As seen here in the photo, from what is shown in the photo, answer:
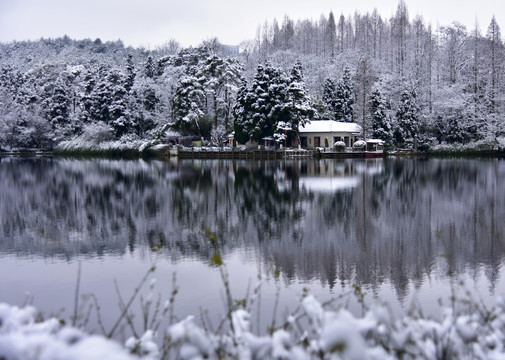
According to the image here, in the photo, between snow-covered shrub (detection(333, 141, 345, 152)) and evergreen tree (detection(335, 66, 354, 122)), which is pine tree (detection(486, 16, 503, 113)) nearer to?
evergreen tree (detection(335, 66, 354, 122))

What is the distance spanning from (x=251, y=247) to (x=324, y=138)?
48.3m

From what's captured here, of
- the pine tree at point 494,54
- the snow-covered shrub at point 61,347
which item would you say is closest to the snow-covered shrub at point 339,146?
the pine tree at point 494,54

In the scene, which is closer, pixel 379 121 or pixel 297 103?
pixel 297 103

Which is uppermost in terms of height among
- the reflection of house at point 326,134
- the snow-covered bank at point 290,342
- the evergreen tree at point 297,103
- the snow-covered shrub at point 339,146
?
the evergreen tree at point 297,103

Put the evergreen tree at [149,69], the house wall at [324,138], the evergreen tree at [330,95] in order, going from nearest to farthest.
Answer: the house wall at [324,138] → the evergreen tree at [330,95] → the evergreen tree at [149,69]

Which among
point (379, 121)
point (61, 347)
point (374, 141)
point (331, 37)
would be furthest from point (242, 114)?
point (331, 37)

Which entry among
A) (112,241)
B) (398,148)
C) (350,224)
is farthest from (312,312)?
(398,148)

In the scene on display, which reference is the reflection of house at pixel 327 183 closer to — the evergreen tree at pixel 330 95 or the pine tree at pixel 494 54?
the pine tree at pixel 494 54

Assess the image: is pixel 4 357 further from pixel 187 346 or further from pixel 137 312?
pixel 137 312

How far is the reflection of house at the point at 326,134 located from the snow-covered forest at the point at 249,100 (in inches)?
60.2

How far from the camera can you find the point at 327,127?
5856 cm

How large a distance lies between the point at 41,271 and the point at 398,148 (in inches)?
2137

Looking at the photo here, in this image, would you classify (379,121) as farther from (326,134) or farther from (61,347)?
(61,347)

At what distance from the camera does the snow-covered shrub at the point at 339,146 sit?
183 feet
